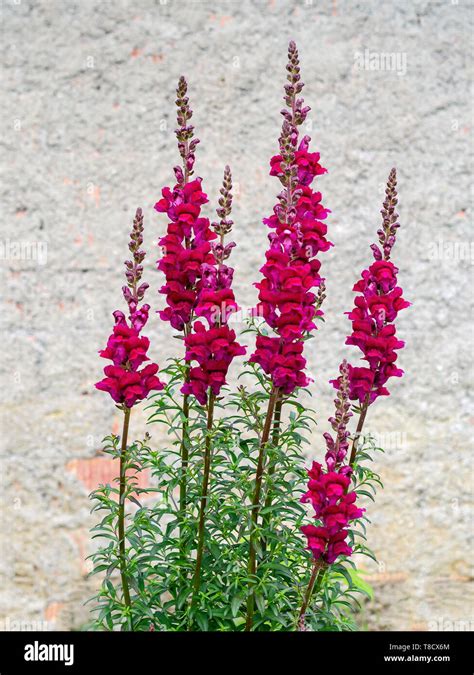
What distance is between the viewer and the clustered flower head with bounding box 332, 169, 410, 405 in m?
2.21

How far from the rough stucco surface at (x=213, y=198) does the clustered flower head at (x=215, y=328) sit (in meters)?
1.74

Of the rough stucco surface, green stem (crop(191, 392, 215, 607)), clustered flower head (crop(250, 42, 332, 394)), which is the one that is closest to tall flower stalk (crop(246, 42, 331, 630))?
clustered flower head (crop(250, 42, 332, 394))

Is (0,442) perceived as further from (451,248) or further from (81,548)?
(451,248)

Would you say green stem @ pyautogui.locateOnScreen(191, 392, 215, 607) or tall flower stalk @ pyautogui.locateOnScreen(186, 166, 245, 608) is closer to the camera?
tall flower stalk @ pyautogui.locateOnScreen(186, 166, 245, 608)

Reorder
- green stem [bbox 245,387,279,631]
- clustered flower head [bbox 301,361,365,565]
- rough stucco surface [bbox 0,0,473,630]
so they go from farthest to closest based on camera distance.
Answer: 1. rough stucco surface [bbox 0,0,473,630]
2. green stem [bbox 245,387,279,631]
3. clustered flower head [bbox 301,361,365,565]

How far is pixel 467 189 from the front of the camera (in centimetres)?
398

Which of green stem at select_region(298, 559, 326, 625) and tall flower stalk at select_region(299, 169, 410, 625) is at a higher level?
tall flower stalk at select_region(299, 169, 410, 625)

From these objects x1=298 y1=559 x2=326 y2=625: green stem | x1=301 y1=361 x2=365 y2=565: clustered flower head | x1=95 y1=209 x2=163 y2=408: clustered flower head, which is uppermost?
x1=95 y1=209 x2=163 y2=408: clustered flower head

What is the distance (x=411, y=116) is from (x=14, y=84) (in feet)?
5.59

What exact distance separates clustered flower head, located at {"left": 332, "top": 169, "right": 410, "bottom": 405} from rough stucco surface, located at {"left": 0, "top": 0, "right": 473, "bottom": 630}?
1597 mm

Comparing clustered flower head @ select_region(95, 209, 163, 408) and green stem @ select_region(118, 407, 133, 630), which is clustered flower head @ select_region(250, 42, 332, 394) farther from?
green stem @ select_region(118, 407, 133, 630)

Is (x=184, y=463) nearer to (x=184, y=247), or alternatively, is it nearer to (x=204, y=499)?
(x=204, y=499)

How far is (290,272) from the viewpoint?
6.66 feet
